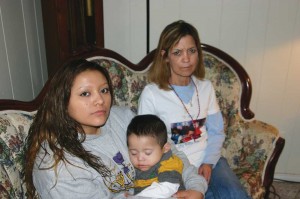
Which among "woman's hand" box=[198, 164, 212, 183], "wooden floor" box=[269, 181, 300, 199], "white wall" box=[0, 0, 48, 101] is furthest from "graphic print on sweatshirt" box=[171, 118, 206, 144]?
"wooden floor" box=[269, 181, 300, 199]

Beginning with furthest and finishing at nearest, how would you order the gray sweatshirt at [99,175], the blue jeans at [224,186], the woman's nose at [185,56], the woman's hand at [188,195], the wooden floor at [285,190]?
the wooden floor at [285,190]
the woman's nose at [185,56]
the blue jeans at [224,186]
the woman's hand at [188,195]
the gray sweatshirt at [99,175]

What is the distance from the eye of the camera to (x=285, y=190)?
2.34 m

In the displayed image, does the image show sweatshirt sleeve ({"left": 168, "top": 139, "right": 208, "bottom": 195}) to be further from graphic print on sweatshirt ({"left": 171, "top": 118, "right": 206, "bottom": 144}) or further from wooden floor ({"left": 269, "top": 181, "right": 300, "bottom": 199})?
wooden floor ({"left": 269, "top": 181, "right": 300, "bottom": 199})

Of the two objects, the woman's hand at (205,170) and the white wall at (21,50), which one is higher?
the white wall at (21,50)

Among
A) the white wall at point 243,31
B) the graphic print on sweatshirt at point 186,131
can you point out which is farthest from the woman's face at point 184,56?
the white wall at point 243,31

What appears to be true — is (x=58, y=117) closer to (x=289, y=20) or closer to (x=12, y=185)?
(x=12, y=185)

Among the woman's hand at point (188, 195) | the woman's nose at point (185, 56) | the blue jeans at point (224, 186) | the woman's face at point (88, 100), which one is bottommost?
the blue jeans at point (224, 186)

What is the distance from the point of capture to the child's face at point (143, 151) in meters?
1.24

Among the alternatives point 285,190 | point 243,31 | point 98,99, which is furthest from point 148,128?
point 285,190

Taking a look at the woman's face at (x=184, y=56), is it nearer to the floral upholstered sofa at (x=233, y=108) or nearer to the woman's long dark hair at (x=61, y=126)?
the floral upholstered sofa at (x=233, y=108)

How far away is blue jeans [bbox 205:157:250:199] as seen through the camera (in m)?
1.40

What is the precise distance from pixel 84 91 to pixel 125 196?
17.3 inches

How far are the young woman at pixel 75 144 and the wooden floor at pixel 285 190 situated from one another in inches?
53.1

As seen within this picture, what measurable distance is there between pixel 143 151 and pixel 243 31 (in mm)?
1277
